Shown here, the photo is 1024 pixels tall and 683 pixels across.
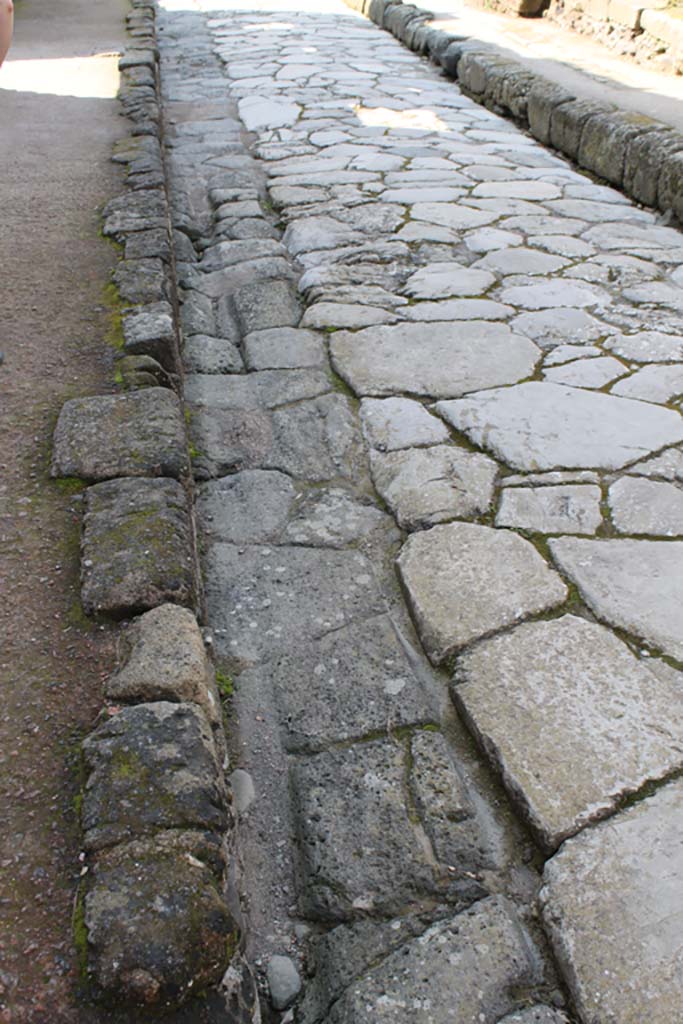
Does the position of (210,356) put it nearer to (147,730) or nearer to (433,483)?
(433,483)

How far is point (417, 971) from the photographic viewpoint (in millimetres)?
1472

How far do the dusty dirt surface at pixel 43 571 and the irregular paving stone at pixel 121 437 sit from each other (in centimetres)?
7

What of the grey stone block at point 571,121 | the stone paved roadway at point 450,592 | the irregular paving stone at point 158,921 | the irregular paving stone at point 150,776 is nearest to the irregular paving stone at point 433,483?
the stone paved roadway at point 450,592

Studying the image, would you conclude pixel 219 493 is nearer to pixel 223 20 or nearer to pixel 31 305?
pixel 31 305

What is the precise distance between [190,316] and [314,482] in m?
1.56

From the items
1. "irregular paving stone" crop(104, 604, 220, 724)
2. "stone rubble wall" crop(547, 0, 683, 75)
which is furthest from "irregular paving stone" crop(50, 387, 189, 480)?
"stone rubble wall" crop(547, 0, 683, 75)

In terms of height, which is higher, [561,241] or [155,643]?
[155,643]

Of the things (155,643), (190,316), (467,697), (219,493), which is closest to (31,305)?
(190,316)

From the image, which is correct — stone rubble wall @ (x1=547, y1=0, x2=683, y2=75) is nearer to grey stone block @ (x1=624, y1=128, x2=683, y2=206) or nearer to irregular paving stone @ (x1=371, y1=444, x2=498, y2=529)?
grey stone block @ (x1=624, y1=128, x2=683, y2=206)

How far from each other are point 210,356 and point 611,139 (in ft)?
11.2

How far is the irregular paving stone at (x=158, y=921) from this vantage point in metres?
1.17

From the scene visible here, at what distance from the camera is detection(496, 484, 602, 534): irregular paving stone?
252 centimetres

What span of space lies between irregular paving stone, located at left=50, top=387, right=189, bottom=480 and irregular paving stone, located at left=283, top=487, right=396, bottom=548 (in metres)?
0.41

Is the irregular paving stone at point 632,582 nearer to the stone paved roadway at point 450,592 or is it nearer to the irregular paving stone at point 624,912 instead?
the stone paved roadway at point 450,592
